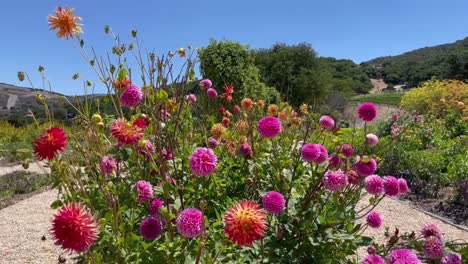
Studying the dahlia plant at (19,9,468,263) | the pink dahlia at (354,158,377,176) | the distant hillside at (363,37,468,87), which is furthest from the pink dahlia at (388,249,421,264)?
the distant hillside at (363,37,468,87)

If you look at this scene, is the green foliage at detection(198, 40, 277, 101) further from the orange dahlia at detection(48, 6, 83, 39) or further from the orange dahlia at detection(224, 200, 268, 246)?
the orange dahlia at detection(224, 200, 268, 246)

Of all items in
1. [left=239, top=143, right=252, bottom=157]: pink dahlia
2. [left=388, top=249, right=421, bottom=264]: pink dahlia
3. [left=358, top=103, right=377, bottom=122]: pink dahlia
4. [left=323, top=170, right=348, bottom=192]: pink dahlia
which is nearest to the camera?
[left=388, top=249, right=421, bottom=264]: pink dahlia

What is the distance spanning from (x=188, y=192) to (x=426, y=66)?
7328cm

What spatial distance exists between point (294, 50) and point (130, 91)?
Answer: 30.8 m

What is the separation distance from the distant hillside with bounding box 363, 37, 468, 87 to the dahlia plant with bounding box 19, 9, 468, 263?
1810 inches

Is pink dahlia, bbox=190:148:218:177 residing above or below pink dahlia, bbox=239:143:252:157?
above

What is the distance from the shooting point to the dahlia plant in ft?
4.61

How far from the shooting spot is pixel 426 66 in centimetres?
6800

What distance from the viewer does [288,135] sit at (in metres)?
2.84

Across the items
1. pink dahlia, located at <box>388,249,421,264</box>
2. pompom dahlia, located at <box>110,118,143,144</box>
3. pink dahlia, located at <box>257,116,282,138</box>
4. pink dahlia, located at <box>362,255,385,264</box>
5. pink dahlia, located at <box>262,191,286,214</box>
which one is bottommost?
pink dahlia, located at <box>362,255,385,264</box>

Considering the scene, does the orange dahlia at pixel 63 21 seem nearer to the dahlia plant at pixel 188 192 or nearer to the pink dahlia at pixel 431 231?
the dahlia plant at pixel 188 192

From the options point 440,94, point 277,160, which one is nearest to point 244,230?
point 277,160

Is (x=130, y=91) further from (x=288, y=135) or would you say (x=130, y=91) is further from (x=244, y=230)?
(x=288, y=135)

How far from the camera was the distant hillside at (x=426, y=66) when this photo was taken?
146ft
